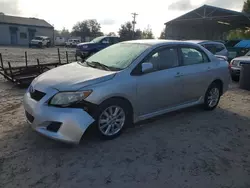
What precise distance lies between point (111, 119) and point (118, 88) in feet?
1.65

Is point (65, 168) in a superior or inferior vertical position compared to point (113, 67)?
inferior

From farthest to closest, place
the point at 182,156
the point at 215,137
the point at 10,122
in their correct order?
the point at 10,122 < the point at 215,137 < the point at 182,156

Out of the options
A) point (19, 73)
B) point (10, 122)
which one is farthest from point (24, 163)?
point (19, 73)

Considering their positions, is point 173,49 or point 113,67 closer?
point 113,67

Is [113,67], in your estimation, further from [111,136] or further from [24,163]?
[24,163]

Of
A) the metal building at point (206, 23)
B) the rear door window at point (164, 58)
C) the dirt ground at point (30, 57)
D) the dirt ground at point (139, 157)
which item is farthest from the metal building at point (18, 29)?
the rear door window at point (164, 58)

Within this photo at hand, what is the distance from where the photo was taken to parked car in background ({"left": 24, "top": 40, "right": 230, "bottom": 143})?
10.6 ft

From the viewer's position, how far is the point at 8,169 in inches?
115

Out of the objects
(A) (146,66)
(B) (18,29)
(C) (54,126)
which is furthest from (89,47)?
(B) (18,29)

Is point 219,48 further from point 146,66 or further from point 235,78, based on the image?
point 146,66

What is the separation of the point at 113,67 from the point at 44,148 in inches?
64.3

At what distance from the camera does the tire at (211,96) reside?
5203 mm

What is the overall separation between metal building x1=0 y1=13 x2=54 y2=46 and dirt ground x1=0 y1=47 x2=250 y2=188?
41751mm

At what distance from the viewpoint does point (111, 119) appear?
3.65 m
